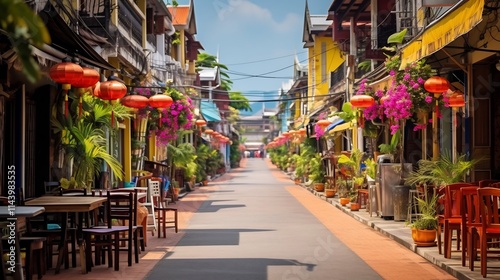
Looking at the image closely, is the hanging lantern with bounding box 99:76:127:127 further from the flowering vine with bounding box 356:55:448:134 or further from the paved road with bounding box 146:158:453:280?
the flowering vine with bounding box 356:55:448:134

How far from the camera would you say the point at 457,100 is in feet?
51.8

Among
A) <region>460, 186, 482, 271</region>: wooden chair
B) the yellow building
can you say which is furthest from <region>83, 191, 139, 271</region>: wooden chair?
the yellow building

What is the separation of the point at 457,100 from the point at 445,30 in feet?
16.7

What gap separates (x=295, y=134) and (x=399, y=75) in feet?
109

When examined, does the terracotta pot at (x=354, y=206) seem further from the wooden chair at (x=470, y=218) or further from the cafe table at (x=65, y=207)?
the cafe table at (x=65, y=207)

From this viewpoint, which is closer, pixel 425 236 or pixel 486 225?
pixel 486 225

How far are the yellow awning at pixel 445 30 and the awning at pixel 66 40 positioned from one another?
5.37m

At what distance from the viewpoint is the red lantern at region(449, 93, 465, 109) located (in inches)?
620

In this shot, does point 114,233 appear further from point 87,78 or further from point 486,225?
point 486,225

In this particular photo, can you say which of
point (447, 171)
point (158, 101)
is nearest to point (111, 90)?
point (158, 101)

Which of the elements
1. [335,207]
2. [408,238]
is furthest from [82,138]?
[335,207]

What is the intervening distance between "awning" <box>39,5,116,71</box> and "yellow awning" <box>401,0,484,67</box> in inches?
212

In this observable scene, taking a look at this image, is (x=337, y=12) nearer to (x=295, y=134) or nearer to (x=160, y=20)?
(x=160, y=20)

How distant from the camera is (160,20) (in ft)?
103
